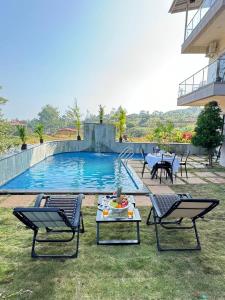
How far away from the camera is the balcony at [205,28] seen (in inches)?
390

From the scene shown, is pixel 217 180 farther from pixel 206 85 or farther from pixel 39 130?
pixel 39 130

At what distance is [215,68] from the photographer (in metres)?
10.3

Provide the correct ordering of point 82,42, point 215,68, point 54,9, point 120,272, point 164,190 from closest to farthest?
point 120,272 < point 164,190 < point 215,68 < point 54,9 < point 82,42

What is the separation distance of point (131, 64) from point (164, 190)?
2750 cm

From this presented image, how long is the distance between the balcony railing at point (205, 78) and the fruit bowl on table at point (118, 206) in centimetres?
772

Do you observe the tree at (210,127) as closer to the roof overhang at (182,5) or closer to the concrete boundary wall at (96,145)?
the concrete boundary wall at (96,145)

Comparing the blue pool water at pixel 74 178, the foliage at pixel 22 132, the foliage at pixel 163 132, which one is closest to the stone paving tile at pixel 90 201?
the blue pool water at pixel 74 178

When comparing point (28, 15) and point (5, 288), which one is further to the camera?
point (28, 15)

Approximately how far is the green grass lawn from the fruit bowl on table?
57 centimetres

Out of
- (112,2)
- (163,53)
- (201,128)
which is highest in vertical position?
(112,2)

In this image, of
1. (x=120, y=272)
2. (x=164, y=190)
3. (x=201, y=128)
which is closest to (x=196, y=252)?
(x=120, y=272)

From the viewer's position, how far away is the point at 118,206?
4266 mm

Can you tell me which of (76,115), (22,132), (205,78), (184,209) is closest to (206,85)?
(205,78)

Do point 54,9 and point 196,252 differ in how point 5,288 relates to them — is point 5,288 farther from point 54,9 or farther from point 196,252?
point 54,9
